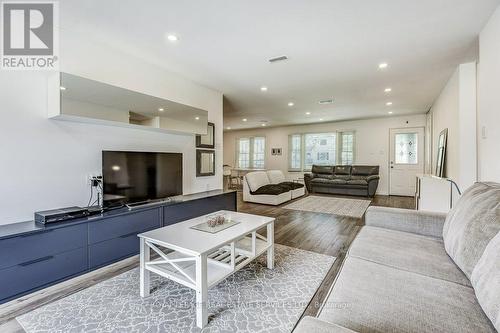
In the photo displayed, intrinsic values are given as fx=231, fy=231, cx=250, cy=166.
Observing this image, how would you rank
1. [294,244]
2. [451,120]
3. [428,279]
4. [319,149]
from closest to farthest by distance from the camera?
[428,279]
[294,244]
[451,120]
[319,149]

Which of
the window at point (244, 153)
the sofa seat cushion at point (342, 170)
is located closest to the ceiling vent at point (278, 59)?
the sofa seat cushion at point (342, 170)

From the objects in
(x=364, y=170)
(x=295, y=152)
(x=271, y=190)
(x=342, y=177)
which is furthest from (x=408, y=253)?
(x=295, y=152)

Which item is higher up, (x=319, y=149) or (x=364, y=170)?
(x=319, y=149)

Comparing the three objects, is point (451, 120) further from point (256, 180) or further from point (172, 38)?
point (172, 38)

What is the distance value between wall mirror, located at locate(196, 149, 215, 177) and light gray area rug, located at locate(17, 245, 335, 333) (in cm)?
208

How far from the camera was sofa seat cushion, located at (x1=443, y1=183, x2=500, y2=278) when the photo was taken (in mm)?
1262

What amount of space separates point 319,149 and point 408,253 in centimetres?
728

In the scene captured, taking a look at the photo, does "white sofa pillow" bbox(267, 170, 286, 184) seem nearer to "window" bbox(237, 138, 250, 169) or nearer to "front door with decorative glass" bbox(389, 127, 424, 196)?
"window" bbox(237, 138, 250, 169)

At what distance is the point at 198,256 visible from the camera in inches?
63.5

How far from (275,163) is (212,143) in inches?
217

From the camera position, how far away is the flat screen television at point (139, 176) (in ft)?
8.60

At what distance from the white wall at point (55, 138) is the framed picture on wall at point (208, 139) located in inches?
36.3

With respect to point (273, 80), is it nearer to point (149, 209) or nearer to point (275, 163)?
point (149, 209)

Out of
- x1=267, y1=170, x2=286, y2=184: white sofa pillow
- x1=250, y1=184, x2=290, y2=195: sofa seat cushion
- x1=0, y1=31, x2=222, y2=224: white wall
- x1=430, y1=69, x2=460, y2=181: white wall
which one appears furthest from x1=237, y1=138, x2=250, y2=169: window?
x1=0, y1=31, x2=222, y2=224: white wall
